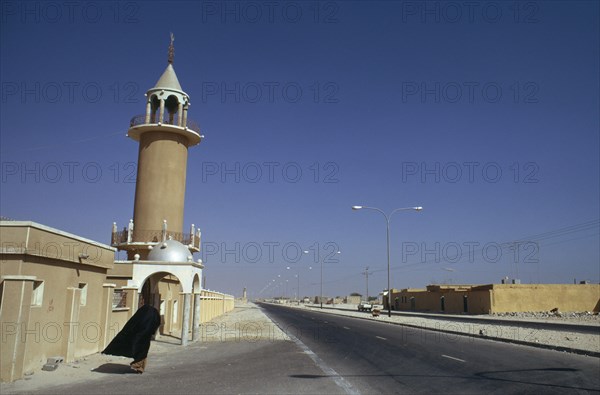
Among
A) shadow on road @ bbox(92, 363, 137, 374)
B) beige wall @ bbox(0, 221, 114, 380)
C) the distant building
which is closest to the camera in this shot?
beige wall @ bbox(0, 221, 114, 380)

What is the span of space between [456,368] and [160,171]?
21701 millimetres

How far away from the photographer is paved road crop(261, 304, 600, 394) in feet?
36.8

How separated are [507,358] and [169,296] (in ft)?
62.1

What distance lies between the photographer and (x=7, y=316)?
12.1 m

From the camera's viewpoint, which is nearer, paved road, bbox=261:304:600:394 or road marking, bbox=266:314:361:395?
road marking, bbox=266:314:361:395

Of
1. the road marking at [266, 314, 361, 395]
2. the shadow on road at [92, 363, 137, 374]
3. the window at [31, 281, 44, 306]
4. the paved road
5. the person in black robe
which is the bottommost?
the shadow on road at [92, 363, 137, 374]

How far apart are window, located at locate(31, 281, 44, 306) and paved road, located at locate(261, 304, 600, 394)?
7302mm

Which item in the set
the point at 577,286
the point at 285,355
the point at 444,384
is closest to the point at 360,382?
the point at 444,384

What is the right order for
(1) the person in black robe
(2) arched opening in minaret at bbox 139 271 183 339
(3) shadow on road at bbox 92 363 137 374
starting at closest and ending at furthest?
(1) the person in black robe
(3) shadow on road at bbox 92 363 137 374
(2) arched opening in minaret at bbox 139 271 183 339

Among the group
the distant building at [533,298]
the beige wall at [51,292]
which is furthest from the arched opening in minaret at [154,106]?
the distant building at [533,298]

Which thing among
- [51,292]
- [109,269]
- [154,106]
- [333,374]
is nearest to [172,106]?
[154,106]

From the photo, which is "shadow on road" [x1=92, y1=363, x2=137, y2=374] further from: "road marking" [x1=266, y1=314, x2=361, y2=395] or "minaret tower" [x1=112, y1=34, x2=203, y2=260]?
"minaret tower" [x1=112, y1=34, x2=203, y2=260]

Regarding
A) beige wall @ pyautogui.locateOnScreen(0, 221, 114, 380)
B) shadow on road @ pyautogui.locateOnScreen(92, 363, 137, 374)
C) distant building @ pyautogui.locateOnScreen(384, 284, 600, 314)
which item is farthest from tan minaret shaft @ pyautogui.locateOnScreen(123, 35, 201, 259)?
distant building @ pyautogui.locateOnScreen(384, 284, 600, 314)

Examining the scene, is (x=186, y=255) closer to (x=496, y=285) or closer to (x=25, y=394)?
(x=25, y=394)
